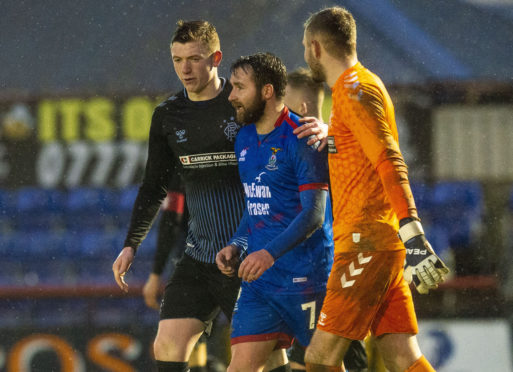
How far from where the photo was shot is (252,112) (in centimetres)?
353

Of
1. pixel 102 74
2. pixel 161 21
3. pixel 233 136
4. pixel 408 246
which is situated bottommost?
pixel 408 246

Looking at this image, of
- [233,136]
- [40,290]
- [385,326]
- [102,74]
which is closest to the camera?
[385,326]

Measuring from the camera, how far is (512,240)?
30.4 ft

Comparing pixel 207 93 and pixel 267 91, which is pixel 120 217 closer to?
pixel 207 93

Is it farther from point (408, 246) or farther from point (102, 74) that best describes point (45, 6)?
point (408, 246)

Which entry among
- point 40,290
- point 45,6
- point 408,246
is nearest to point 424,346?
point 40,290

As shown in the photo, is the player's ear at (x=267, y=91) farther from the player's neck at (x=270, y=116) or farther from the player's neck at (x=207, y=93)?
the player's neck at (x=207, y=93)

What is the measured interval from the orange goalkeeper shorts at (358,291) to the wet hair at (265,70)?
0.83 m

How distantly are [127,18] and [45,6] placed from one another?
1.82m

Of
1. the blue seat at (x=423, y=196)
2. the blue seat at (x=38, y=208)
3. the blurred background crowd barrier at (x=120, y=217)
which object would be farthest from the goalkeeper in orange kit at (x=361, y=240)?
the blue seat at (x=38, y=208)

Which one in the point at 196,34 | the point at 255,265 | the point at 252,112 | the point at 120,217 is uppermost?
the point at 196,34

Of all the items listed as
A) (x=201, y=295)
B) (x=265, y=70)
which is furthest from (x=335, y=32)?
(x=201, y=295)

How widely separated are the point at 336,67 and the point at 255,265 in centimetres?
85

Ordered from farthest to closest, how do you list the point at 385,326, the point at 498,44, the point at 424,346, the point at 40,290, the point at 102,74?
the point at 498,44, the point at 102,74, the point at 40,290, the point at 424,346, the point at 385,326
